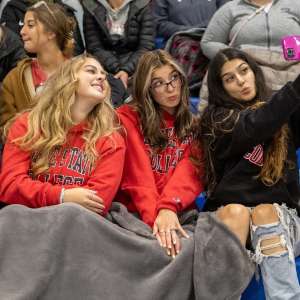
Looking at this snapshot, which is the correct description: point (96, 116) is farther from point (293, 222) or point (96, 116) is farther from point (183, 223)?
point (293, 222)

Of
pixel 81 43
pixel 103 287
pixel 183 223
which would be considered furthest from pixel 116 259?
pixel 81 43

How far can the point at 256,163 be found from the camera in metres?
1.59

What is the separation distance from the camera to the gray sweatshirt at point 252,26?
2.23 m

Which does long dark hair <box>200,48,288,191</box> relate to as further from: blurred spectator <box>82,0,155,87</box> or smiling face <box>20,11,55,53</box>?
blurred spectator <box>82,0,155,87</box>

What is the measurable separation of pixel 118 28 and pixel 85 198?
4.05ft

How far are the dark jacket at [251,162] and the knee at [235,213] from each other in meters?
0.10

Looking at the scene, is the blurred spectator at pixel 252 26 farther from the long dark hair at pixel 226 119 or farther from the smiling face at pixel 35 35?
the smiling face at pixel 35 35

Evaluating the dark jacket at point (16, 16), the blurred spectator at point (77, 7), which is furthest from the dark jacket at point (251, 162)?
the blurred spectator at point (77, 7)

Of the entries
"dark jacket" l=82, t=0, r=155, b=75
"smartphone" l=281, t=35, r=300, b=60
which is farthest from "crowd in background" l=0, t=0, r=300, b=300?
"dark jacket" l=82, t=0, r=155, b=75

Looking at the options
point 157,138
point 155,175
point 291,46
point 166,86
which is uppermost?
point 291,46

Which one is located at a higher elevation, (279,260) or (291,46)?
(291,46)

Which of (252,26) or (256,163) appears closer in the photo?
(256,163)

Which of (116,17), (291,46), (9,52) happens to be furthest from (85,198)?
(116,17)

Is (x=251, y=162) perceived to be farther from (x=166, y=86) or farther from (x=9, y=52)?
(x=9, y=52)
